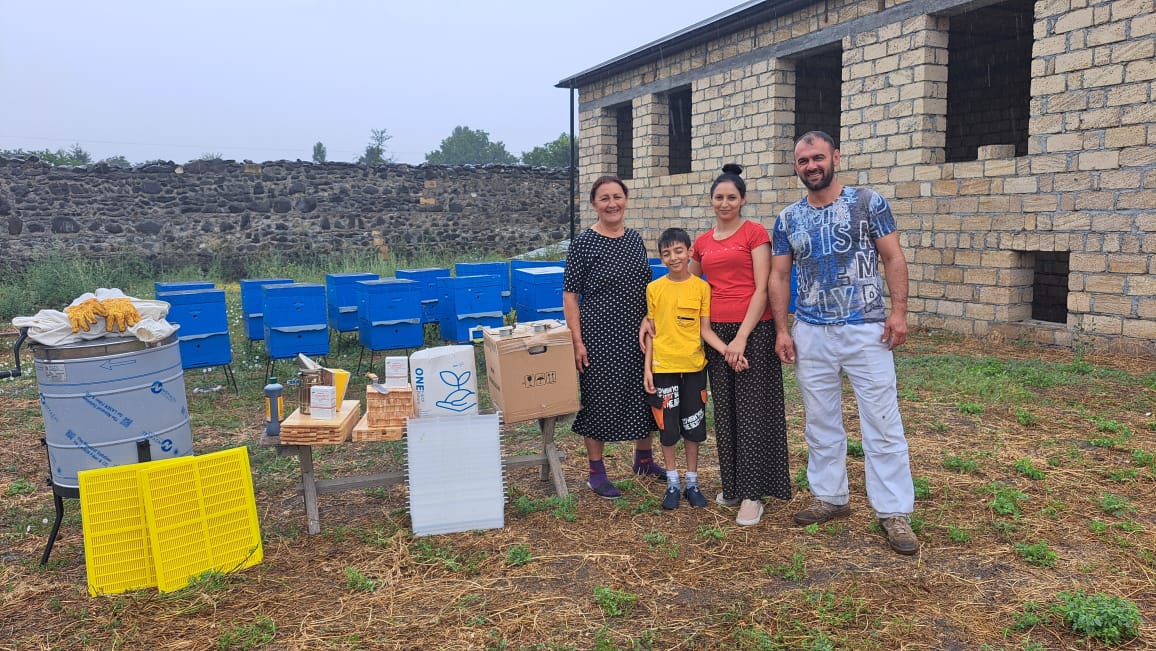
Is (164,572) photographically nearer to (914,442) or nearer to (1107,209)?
(914,442)

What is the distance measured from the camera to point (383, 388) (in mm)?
4148

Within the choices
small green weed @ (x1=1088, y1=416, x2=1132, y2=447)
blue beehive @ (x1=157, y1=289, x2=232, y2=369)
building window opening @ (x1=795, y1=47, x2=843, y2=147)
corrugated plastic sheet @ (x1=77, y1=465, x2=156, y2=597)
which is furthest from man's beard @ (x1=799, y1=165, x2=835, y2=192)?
building window opening @ (x1=795, y1=47, x2=843, y2=147)

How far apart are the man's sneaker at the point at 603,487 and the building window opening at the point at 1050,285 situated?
9.82 m

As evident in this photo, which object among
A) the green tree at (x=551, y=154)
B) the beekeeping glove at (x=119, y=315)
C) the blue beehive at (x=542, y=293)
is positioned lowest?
the blue beehive at (x=542, y=293)

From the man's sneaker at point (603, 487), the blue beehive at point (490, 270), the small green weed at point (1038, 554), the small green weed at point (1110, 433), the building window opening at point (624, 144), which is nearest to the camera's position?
the small green weed at point (1038, 554)

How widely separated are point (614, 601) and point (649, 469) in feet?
5.41

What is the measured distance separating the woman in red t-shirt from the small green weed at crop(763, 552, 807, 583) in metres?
0.47

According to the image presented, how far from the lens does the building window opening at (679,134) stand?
16156 mm

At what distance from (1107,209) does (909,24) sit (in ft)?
10.8

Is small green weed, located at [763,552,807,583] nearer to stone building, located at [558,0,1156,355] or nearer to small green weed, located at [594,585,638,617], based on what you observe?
small green weed, located at [594,585,638,617]

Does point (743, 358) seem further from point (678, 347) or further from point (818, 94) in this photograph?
point (818, 94)

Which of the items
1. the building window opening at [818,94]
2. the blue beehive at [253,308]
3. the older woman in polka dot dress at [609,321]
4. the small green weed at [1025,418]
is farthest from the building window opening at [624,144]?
the older woman in polka dot dress at [609,321]

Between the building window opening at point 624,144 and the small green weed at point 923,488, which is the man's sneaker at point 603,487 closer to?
the small green weed at point 923,488

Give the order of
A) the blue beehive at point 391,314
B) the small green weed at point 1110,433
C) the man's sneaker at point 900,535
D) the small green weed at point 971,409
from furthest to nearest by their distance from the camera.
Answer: the blue beehive at point 391,314 < the small green weed at point 971,409 < the small green weed at point 1110,433 < the man's sneaker at point 900,535
